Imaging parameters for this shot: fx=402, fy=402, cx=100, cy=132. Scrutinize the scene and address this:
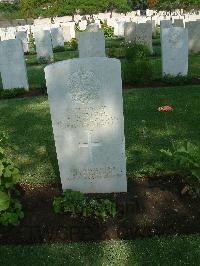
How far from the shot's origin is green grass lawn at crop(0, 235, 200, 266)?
12.0ft

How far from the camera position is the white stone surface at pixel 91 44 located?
12281 millimetres

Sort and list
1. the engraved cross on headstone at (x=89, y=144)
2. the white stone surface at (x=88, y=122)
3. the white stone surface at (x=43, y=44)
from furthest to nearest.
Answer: the white stone surface at (x=43, y=44)
the engraved cross on headstone at (x=89, y=144)
the white stone surface at (x=88, y=122)

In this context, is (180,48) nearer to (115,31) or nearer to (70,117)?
(70,117)

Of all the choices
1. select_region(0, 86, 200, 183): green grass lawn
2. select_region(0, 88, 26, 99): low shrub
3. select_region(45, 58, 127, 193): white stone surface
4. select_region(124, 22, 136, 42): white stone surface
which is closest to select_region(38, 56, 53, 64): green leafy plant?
select_region(124, 22, 136, 42): white stone surface

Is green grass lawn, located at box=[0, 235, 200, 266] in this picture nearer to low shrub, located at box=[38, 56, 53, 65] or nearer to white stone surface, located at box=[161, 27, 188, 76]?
white stone surface, located at box=[161, 27, 188, 76]

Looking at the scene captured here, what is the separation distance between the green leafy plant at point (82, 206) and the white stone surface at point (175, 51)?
6.69 meters

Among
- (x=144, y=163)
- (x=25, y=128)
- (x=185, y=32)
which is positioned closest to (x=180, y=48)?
(x=185, y=32)

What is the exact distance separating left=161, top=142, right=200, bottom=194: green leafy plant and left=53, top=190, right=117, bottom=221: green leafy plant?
0.85 meters

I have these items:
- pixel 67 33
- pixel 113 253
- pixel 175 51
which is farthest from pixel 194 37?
pixel 113 253

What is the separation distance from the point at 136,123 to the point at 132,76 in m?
3.31

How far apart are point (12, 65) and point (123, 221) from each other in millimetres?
7232

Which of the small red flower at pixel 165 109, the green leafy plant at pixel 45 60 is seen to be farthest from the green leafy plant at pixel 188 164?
the green leafy plant at pixel 45 60

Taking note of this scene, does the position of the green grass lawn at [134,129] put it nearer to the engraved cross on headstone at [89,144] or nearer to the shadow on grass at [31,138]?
the shadow on grass at [31,138]

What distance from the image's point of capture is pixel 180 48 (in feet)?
33.2
